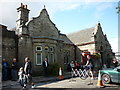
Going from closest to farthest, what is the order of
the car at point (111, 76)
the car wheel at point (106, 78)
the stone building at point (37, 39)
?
the car at point (111, 76), the car wheel at point (106, 78), the stone building at point (37, 39)

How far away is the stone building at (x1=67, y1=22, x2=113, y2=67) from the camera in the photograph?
1017 inches

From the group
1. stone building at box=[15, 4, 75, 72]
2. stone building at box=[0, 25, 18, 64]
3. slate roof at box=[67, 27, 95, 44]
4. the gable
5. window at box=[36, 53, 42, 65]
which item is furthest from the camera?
slate roof at box=[67, 27, 95, 44]

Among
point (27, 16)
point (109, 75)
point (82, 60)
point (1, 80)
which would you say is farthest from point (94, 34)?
point (1, 80)

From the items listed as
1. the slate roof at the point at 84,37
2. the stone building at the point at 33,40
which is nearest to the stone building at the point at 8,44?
the stone building at the point at 33,40

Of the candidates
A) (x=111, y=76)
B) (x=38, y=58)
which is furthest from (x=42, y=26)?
(x=111, y=76)

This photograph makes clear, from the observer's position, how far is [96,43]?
2570 cm

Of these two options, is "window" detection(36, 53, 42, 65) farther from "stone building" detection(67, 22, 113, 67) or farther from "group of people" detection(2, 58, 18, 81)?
"stone building" detection(67, 22, 113, 67)

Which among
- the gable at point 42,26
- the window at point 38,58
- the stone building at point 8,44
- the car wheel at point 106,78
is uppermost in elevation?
the gable at point 42,26

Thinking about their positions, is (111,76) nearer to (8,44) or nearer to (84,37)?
(8,44)

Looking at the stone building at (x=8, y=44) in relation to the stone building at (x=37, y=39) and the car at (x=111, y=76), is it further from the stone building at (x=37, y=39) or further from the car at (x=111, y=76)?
the car at (x=111, y=76)

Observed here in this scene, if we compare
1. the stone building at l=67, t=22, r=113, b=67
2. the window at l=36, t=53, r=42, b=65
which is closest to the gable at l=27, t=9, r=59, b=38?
the window at l=36, t=53, r=42, b=65

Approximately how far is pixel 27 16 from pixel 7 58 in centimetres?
586

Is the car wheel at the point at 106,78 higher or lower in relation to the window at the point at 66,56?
lower

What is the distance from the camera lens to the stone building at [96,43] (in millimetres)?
25844
